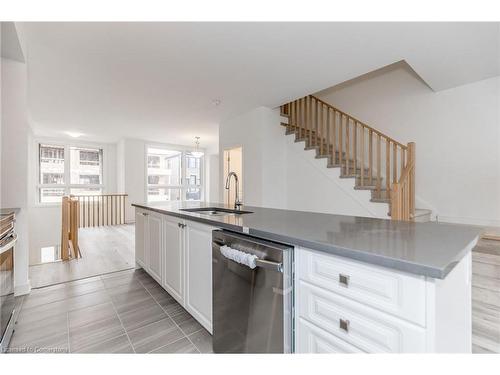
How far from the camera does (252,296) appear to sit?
1235mm

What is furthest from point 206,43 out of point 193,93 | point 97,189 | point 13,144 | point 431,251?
point 97,189

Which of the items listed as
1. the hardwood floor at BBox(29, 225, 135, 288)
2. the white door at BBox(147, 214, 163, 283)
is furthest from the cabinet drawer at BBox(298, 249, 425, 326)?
the hardwood floor at BBox(29, 225, 135, 288)

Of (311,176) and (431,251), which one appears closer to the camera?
(431,251)

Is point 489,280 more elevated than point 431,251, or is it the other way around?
point 431,251

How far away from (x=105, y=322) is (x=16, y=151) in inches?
69.2

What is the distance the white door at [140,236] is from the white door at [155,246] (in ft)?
0.66

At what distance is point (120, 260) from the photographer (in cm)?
345

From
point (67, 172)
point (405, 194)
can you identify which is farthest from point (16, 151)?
point (67, 172)

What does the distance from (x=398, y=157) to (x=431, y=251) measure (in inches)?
144

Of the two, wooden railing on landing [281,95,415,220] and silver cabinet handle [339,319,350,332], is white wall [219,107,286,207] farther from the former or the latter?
silver cabinet handle [339,319,350,332]

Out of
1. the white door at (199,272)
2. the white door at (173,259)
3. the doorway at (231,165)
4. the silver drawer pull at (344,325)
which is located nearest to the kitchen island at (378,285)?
the silver drawer pull at (344,325)

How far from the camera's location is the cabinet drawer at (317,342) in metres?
0.89
